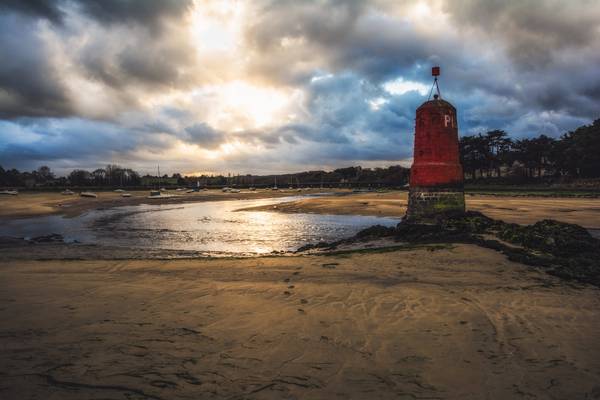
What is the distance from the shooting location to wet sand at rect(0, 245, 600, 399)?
3525 mm

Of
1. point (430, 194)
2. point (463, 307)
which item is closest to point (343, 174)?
point (430, 194)

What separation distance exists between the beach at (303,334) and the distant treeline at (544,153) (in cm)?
6194

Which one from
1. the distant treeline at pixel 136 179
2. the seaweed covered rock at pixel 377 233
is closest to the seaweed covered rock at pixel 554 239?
the seaweed covered rock at pixel 377 233

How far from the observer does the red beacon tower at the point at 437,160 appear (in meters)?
15.2

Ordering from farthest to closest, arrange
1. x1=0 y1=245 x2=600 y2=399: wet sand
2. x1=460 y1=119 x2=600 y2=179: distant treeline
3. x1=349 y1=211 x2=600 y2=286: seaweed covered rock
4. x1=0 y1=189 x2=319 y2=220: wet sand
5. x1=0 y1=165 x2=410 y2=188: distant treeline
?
x1=0 y1=165 x2=410 y2=188: distant treeline
x1=460 y1=119 x2=600 y2=179: distant treeline
x1=0 y1=189 x2=319 y2=220: wet sand
x1=349 y1=211 x2=600 y2=286: seaweed covered rock
x1=0 y1=245 x2=600 y2=399: wet sand

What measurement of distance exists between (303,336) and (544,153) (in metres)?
78.7

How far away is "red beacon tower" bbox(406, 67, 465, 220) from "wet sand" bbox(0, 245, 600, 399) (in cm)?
741

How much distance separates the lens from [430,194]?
50.7ft

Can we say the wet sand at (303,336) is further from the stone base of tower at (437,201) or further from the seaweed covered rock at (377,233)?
the stone base of tower at (437,201)

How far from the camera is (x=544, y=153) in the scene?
66188 mm

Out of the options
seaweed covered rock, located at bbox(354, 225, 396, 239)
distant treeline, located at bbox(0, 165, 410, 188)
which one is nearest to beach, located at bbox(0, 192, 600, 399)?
seaweed covered rock, located at bbox(354, 225, 396, 239)

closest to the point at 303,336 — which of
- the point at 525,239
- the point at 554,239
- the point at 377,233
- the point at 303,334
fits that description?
the point at 303,334

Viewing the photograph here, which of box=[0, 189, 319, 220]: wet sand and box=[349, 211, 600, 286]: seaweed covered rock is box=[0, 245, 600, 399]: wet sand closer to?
box=[349, 211, 600, 286]: seaweed covered rock

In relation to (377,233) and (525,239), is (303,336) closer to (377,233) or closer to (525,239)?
(525,239)
